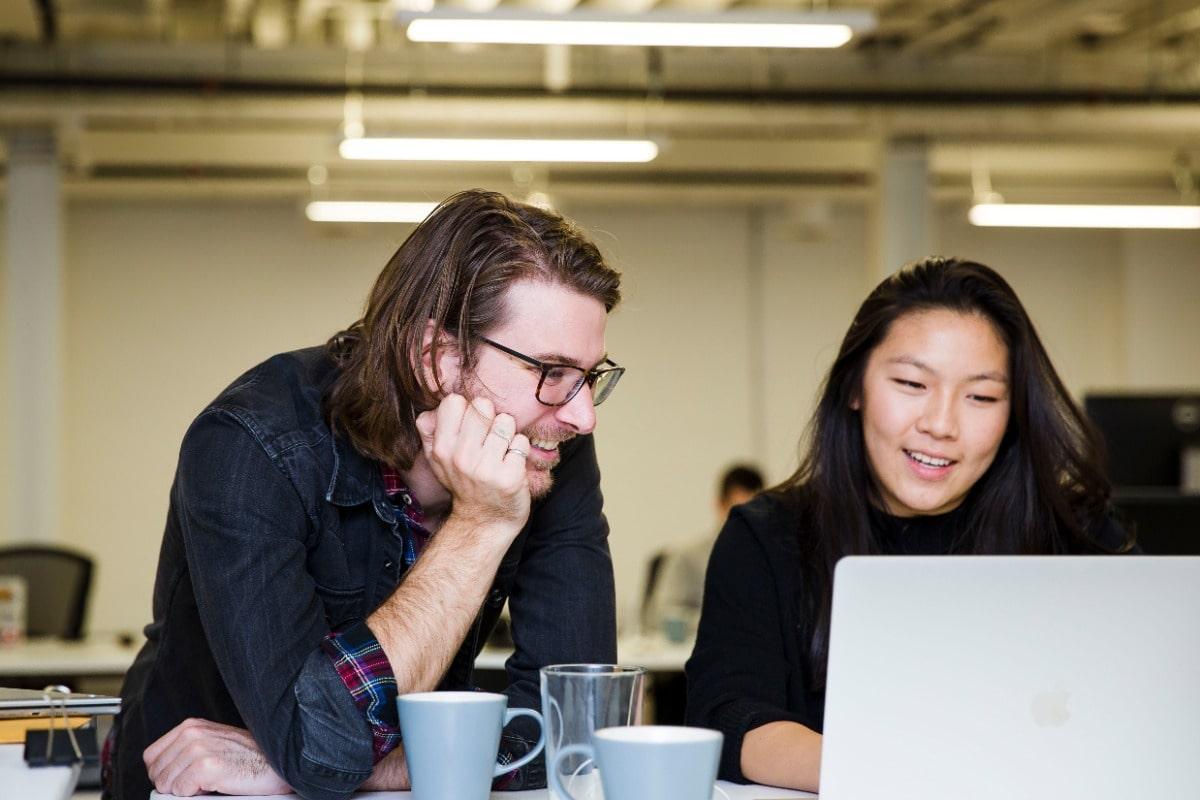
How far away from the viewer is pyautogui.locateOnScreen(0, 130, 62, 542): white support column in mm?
7246

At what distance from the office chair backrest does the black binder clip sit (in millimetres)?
4598

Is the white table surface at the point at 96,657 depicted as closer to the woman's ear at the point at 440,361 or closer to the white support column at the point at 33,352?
the white support column at the point at 33,352

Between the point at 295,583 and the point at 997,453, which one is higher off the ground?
the point at 997,453

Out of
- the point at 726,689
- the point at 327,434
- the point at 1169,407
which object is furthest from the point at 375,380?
the point at 1169,407

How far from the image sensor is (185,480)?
1.60m

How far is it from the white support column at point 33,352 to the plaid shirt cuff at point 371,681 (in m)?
6.20

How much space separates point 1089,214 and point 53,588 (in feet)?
17.8

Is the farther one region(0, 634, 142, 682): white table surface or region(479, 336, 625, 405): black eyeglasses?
region(0, 634, 142, 682): white table surface

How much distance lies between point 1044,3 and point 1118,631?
6040 mm

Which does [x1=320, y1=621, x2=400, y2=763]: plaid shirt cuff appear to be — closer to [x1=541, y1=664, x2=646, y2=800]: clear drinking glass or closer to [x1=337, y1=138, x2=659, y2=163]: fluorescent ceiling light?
[x1=541, y1=664, x2=646, y2=800]: clear drinking glass

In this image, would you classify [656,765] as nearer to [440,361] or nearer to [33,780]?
[33,780]

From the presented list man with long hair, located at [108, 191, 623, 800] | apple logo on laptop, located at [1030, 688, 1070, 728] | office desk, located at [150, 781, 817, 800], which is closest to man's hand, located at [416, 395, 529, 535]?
man with long hair, located at [108, 191, 623, 800]

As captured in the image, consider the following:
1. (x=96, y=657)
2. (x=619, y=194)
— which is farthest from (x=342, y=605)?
(x=619, y=194)

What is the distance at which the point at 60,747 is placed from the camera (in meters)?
1.36
